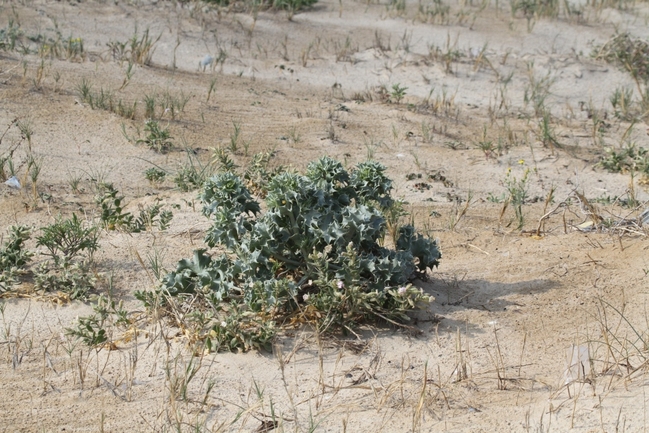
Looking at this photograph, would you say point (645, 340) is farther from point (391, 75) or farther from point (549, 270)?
point (391, 75)

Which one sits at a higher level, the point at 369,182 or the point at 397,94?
the point at 369,182

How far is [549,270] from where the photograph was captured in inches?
182

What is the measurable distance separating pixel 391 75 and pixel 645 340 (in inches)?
259

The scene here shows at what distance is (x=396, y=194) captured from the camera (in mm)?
6609

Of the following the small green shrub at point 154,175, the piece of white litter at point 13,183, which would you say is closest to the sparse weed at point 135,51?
the small green shrub at point 154,175

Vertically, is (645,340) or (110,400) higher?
(645,340)

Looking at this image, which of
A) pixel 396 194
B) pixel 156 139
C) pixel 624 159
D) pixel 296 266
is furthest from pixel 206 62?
pixel 296 266

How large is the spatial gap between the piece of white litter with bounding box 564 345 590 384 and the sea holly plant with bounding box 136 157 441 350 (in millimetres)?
662

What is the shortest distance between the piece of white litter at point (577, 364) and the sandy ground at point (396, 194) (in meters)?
0.02

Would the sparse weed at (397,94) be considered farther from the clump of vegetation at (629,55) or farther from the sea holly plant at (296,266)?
the sea holly plant at (296,266)

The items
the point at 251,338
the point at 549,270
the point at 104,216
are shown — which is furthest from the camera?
the point at 104,216

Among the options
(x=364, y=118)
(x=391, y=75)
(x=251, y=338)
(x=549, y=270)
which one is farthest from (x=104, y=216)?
(x=391, y=75)

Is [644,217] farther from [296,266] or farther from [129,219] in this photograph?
[129,219]

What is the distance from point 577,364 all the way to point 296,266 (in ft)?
4.28
